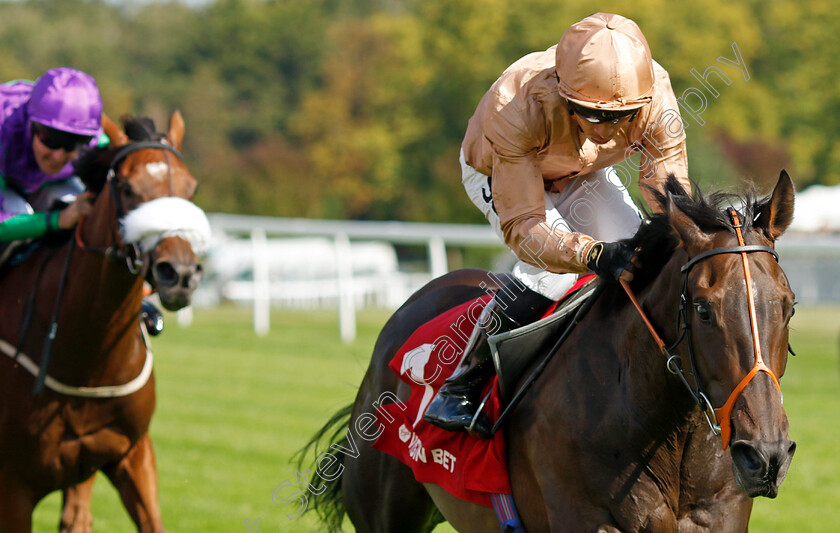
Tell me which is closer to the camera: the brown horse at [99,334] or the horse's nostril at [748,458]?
the horse's nostril at [748,458]

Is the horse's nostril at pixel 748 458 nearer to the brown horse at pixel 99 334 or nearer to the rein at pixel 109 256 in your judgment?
the brown horse at pixel 99 334

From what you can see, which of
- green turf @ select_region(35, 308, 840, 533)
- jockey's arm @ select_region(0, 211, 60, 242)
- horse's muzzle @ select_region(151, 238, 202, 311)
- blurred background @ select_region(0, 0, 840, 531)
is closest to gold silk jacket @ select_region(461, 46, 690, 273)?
blurred background @ select_region(0, 0, 840, 531)

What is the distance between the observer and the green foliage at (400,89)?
3878cm

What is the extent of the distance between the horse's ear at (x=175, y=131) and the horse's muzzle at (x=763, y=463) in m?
3.09

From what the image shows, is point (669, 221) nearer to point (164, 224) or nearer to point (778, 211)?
point (778, 211)

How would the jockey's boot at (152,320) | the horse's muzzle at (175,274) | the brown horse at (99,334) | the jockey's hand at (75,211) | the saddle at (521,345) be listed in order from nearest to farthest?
the saddle at (521,345)
the horse's muzzle at (175,274)
the brown horse at (99,334)
the jockey's hand at (75,211)
the jockey's boot at (152,320)

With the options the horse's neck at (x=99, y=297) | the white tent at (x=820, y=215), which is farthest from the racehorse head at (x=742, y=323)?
the white tent at (x=820, y=215)

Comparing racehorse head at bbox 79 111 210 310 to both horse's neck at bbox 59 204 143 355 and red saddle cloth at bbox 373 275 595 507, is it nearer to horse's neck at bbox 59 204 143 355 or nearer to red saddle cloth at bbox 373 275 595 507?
horse's neck at bbox 59 204 143 355

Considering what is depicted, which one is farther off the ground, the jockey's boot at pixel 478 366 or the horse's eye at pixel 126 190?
the jockey's boot at pixel 478 366

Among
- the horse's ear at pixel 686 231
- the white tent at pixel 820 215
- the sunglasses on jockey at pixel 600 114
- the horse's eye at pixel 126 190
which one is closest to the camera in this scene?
the horse's ear at pixel 686 231

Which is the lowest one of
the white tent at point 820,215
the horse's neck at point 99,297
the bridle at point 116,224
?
the white tent at point 820,215

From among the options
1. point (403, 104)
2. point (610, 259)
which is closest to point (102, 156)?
point (610, 259)

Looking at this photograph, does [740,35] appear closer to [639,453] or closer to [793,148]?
[793,148]

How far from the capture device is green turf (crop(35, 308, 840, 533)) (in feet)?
21.2
